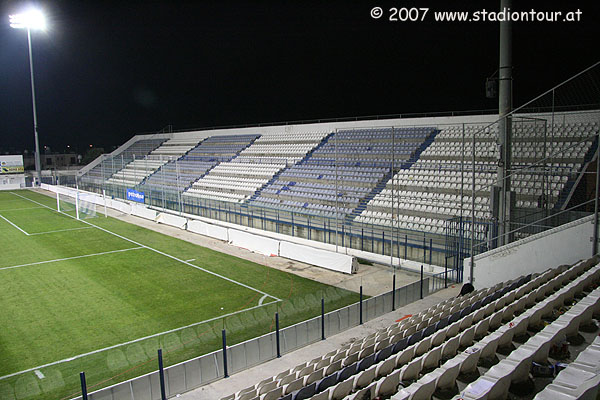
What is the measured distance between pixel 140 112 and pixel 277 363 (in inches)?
2527

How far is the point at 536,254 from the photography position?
13.0 metres

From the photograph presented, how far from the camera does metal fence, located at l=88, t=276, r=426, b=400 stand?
854 centimetres

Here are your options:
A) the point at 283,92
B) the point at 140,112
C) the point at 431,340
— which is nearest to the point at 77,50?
the point at 140,112

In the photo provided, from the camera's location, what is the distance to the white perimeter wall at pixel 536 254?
40.4 ft

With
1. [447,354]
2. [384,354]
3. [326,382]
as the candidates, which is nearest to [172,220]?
[384,354]

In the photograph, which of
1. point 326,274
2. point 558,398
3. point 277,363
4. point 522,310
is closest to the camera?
point 558,398

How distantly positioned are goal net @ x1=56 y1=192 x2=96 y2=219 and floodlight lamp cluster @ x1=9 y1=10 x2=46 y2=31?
757 inches

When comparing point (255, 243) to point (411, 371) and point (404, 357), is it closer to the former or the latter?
point (404, 357)

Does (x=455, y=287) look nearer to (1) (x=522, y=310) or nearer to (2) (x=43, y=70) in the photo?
(1) (x=522, y=310)

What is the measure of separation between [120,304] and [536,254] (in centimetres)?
1329

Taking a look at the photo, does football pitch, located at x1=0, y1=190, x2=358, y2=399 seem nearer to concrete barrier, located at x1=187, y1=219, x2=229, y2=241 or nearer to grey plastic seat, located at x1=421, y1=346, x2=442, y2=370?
concrete barrier, located at x1=187, y1=219, x2=229, y2=241

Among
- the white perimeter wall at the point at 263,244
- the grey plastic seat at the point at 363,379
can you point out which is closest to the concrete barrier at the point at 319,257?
the white perimeter wall at the point at 263,244

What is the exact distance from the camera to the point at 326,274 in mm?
18656

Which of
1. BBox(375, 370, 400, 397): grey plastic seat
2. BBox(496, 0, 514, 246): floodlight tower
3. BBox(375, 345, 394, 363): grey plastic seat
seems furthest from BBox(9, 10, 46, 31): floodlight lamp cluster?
BBox(375, 370, 400, 397): grey plastic seat
